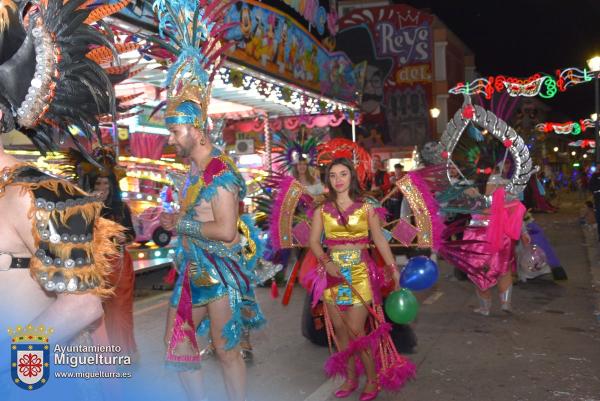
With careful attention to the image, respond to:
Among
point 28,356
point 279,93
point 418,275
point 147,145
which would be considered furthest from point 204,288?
point 279,93

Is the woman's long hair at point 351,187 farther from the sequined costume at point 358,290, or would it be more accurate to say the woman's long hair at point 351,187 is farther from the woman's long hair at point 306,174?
the woman's long hair at point 306,174

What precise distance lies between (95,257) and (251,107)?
17399 mm

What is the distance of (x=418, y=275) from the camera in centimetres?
530

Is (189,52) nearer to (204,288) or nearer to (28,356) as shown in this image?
(204,288)

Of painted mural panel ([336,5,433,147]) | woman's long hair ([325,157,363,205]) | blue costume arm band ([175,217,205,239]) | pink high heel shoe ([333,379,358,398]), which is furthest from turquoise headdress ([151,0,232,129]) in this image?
painted mural panel ([336,5,433,147])

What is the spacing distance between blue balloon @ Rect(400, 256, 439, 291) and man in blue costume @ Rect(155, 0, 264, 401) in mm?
1572

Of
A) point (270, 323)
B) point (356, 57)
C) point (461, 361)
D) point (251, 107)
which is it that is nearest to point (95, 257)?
point (461, 361)

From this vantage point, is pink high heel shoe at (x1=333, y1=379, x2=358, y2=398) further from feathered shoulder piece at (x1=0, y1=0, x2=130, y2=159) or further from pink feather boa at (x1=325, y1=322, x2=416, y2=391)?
feathered shoulder piece at (x1=0, y1=0, x2=130, y2=159)

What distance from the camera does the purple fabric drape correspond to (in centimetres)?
1661

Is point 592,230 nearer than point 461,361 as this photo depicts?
No

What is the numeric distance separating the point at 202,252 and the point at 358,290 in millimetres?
1572

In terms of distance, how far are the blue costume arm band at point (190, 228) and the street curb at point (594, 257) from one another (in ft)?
18.7

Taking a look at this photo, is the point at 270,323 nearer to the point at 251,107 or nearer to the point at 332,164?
the point at 332,164

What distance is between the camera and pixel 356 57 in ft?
150
